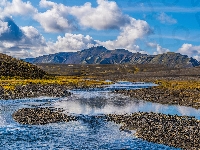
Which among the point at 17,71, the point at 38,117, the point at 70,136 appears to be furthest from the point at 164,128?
the point at 17,71

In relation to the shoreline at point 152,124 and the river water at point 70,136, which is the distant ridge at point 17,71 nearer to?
the shoreline at point 152,124

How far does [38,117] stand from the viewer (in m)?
50.4

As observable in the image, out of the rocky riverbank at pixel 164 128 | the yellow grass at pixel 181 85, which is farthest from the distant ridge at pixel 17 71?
the rocky riverbank at pixel 164 128

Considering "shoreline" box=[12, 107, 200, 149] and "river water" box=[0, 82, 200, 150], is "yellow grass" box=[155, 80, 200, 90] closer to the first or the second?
"shoreline" box=[12, 107, 200, 149]

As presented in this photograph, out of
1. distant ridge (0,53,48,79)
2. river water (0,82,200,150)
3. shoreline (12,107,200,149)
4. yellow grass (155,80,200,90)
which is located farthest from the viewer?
distant ridge (0,53,48,79)

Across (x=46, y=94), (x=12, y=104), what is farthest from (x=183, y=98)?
(x=12, y=104)

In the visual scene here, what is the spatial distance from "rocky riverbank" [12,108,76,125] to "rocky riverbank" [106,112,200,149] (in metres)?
8.59

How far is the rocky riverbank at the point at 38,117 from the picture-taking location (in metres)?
47.5

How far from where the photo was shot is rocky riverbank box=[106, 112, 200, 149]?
121 ft

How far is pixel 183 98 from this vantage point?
82.9 m

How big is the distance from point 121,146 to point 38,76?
125 metres

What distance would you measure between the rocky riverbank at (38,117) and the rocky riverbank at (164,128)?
859 cm

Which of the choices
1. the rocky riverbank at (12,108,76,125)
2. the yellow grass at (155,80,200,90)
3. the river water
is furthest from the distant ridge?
the river water

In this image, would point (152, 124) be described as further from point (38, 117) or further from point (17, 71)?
point (17, 71)
